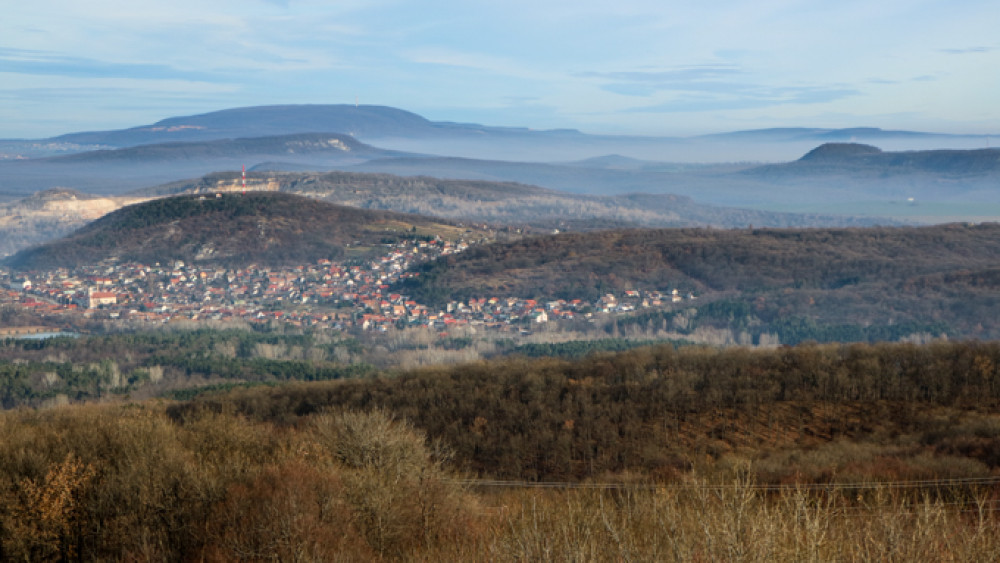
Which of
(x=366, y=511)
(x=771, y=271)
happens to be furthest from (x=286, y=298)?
(x=366, y=511)

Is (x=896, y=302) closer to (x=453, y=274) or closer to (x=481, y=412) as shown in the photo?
(x=453, y=274)

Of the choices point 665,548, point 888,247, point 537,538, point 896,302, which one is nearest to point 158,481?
point 537,538

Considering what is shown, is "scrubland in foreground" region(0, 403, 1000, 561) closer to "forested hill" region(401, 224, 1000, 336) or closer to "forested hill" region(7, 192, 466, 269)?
"forested hill" region(401, 224, 1000, 336)

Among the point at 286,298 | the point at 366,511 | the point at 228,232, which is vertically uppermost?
the point at 366,511

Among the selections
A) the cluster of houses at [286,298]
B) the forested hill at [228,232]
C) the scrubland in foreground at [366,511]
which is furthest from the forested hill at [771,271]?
the scrubland in foreground at [366,511]

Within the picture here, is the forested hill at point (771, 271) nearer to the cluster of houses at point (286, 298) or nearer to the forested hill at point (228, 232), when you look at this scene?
the cluster of houses at point (286, 298)

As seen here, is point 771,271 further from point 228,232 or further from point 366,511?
point 366,511
